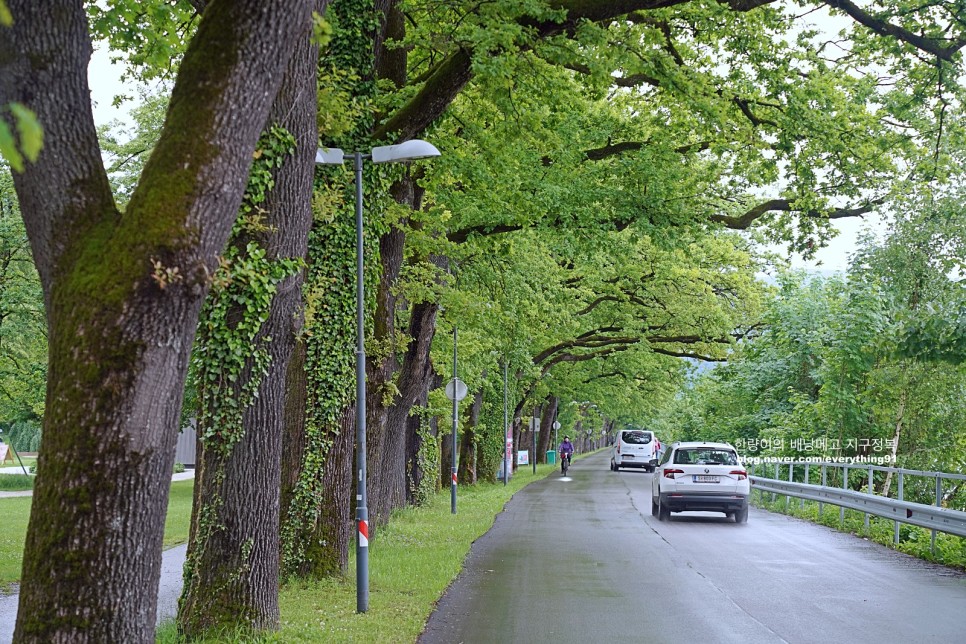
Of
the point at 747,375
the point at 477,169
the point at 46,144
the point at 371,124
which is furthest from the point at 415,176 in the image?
the point at 747,375

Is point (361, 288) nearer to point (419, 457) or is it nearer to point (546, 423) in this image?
point (419, 457)

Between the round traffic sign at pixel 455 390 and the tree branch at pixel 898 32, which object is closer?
the tree branch at pixel 898 32

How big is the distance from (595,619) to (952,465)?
1077 cm

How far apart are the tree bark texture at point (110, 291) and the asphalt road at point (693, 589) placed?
4.31 metres

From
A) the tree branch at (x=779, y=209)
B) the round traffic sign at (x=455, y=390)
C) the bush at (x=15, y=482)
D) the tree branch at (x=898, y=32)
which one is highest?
the tree branch at (x=898, y=32)

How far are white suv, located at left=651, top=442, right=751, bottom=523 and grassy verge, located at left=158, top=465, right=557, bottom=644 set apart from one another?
182 inches

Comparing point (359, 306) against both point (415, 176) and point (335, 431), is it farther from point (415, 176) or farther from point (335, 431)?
point (415, 176)

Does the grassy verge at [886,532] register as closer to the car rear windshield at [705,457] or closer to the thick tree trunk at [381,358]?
the car rear windshield at [705,457]

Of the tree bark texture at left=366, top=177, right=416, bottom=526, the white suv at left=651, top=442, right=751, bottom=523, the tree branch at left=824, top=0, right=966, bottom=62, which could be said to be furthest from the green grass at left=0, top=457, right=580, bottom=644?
the tree branch at left=824, top=0, right=966, bottom=62

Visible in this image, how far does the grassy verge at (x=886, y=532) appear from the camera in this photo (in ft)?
50.7

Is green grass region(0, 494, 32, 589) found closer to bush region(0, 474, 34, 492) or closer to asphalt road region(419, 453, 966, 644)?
asphalt road region(419, 453, 966, 644)

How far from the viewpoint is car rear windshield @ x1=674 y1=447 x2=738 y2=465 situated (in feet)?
75.7

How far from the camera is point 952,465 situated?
18625 millimetres


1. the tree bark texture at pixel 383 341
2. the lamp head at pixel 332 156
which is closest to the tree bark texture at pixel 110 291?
the lamp head at pixel 332 156
